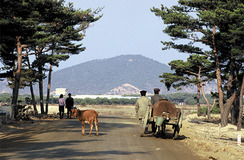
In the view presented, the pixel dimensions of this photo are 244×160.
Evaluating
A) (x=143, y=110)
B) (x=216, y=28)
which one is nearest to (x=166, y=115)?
(x=143, y=110)

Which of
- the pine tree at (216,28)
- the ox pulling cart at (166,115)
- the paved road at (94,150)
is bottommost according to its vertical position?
the paved road at (94,150)

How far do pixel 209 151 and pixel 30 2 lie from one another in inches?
684

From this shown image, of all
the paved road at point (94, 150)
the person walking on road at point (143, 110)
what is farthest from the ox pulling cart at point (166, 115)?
the paved road at point (94, 150)

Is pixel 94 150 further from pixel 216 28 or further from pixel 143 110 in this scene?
pixel 216 28

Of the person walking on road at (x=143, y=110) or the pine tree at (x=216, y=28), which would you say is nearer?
the person walking on road at (x=143, y=110)

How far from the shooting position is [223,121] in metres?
37.8

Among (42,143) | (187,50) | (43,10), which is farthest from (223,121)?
(42,143)

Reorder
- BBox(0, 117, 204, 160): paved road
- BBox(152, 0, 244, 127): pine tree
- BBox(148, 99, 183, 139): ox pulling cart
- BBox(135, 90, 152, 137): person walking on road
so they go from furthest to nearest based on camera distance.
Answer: BBox(152, 0, 244, 127): pine tree, BBox(135, 90, 152, 137): person walking on road, BBox(148, 99, 183, 139): ox pulling cart, BBox(0, 117, 204, 160): paved road

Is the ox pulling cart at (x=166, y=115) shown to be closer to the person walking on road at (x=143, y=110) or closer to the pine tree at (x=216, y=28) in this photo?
the person walking on road at (x=143, y=110)

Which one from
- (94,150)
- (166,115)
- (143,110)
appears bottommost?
(94,150)

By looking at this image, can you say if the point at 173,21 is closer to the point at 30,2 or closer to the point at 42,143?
the point at 30,2

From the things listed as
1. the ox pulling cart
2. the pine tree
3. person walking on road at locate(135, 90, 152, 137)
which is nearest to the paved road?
the ox pulling cart

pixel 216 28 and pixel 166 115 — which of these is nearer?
pixel 166 115

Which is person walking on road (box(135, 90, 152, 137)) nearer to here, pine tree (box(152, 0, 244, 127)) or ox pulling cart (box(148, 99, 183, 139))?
ox pulling cart (box(148, 99, 183, 139))
